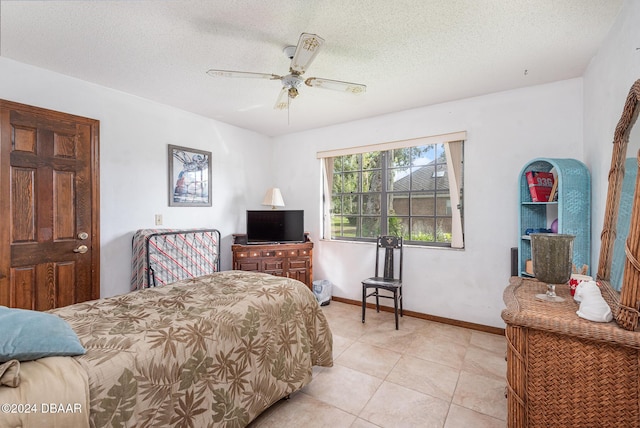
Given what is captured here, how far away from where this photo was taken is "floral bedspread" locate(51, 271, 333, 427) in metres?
1.12

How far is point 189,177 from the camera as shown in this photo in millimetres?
3580

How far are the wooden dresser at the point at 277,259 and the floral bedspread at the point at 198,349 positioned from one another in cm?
151

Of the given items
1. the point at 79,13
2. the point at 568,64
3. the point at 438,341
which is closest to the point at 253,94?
the point at 79,13

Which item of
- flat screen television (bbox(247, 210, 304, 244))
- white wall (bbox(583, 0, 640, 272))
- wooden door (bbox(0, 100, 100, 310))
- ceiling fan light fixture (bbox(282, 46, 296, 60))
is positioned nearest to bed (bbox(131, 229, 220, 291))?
wooden door (bbox(0, 100, 100, 310))

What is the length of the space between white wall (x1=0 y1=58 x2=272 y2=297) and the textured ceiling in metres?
0.16

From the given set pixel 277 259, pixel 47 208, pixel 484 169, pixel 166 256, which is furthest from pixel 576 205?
pixel 47 208

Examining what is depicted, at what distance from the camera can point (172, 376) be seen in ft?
4.10

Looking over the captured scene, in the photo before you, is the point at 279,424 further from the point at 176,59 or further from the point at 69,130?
the point at 69,130

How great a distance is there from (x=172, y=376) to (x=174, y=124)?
3.00 meters

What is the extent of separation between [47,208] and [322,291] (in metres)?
2.99

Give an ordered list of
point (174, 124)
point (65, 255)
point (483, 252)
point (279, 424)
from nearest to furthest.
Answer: point (279, 424) < point (65, 255) < point (483, 252) < point (174, 124)

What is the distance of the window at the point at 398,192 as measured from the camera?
3316 millimetres

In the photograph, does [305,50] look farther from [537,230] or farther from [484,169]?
[537,230]

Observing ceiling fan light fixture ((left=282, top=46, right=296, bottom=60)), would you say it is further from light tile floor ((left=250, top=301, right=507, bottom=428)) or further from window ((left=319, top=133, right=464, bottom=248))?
light tile floor ((left=250, top=301, right=507, bottom=428))
